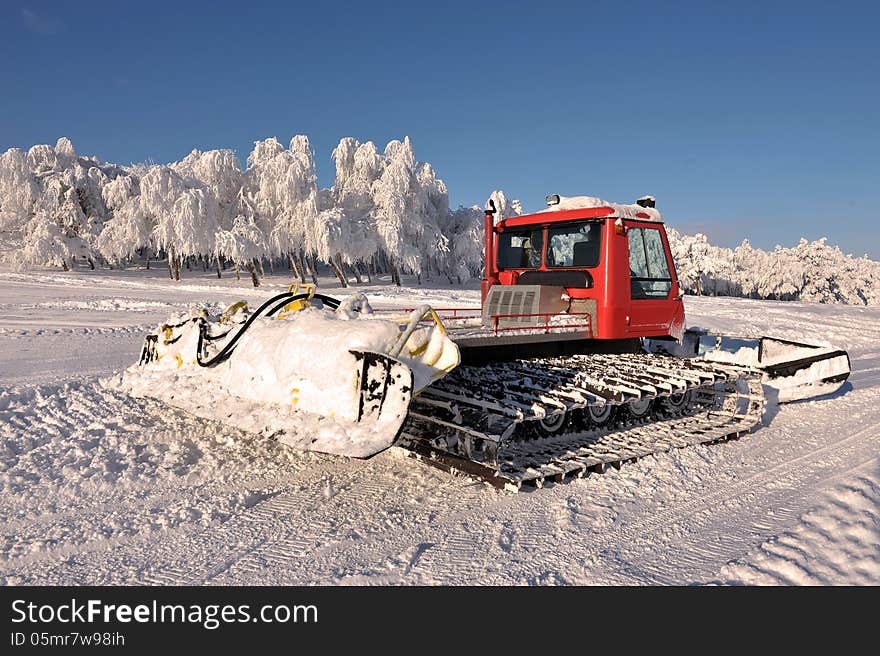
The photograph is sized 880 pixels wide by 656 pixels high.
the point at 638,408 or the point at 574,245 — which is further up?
the point at 574,245

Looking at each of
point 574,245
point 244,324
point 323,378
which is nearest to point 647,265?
point 574,245

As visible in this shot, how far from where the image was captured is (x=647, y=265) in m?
6.82

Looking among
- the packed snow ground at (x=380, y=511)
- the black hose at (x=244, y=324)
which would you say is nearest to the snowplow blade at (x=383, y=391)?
the packed snow ground at (x=380, y=511)

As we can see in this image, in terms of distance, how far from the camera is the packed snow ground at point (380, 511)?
3.37m

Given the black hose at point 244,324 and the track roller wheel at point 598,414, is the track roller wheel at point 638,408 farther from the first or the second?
the black hose at point 244,324

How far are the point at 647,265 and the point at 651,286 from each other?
0.26 meters

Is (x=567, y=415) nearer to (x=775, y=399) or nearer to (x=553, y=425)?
(x=553, y=425)

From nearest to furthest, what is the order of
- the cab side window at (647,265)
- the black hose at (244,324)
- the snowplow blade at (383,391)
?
the snowplow blade at (383,391) → the black hose at (244,324) → the cab side window at (647,265)

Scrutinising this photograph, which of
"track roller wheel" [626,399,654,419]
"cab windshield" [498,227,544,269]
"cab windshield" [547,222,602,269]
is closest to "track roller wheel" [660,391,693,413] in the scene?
"track roller wheel" [626,399,654,419]

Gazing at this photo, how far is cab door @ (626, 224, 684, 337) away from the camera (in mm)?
6641

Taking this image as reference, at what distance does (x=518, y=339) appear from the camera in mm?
5719

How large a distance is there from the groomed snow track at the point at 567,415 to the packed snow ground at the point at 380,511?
214 millimetres
